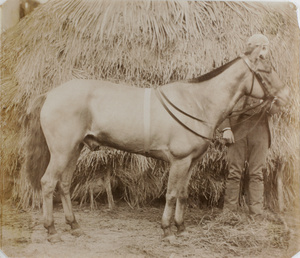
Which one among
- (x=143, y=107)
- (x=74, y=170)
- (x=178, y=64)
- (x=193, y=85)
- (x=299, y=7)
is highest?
(x=299, y=7)

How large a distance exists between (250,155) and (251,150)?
38 mm

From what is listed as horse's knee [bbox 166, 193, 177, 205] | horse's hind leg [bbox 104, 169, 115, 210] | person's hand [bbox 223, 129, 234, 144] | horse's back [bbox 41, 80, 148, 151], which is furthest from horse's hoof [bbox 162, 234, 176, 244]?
person's hand [bbox 223, 129, 234, 144]

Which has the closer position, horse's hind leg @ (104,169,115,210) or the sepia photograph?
the sepia photograph

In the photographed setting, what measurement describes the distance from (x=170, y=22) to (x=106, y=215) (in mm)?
1496

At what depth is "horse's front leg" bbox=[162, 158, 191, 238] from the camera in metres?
2.37

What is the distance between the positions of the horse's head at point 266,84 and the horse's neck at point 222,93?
0.05 m

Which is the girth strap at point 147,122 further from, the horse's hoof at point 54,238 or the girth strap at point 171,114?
the horse's hoof at point 54,238

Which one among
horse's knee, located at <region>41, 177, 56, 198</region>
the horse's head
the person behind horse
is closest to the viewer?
horse's knee, located at <region>41, 177, 56, 198</region>

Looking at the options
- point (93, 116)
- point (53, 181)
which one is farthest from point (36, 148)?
point (93, 116)

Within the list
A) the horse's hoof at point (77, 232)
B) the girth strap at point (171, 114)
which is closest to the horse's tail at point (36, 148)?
the horse's hoof at point (77, 232)

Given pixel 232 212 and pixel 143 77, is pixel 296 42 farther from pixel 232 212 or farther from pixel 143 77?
pixel 232 212

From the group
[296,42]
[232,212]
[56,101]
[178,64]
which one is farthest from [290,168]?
[56,101]

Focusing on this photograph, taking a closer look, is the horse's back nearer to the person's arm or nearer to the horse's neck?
the horse's neck

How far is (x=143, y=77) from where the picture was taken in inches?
103
